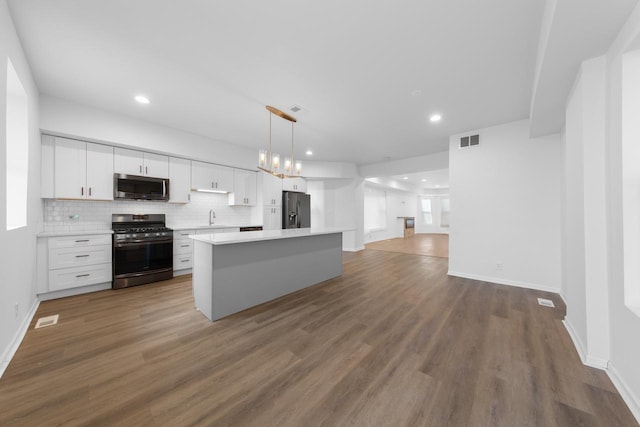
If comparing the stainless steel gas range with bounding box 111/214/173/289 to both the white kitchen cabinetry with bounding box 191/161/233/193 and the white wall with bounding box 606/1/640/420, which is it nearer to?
the white kitchen cabinetry with bounding box 191/161/233/193

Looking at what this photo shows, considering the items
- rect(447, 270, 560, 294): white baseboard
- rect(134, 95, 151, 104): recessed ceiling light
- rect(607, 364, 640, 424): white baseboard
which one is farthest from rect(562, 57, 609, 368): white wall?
rect(134, 95, 151, 104): recessed ceiling light

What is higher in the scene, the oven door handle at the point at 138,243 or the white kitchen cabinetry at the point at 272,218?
the white kitchen cabinetry at the point at 272,218

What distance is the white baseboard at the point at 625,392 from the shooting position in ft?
4.36

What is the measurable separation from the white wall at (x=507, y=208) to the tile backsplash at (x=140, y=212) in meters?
4.56

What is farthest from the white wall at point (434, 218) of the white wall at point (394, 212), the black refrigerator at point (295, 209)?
the black refrigerator at point (295, 209)

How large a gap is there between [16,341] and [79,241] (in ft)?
5.57

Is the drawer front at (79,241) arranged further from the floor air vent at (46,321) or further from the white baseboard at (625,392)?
the white baseboard at (625,392)

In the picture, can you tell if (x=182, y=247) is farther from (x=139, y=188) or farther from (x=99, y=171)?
(x=99, y=171)

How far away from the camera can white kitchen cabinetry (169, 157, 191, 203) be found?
14.2ft

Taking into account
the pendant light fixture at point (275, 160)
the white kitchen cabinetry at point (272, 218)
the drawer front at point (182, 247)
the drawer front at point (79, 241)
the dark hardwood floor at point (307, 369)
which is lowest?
the dark hardwood floor at point (307, 369)

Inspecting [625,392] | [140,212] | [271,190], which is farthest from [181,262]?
[625,392]

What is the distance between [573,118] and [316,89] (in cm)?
268

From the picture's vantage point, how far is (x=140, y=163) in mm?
3959

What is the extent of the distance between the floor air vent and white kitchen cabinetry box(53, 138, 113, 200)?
173cm
